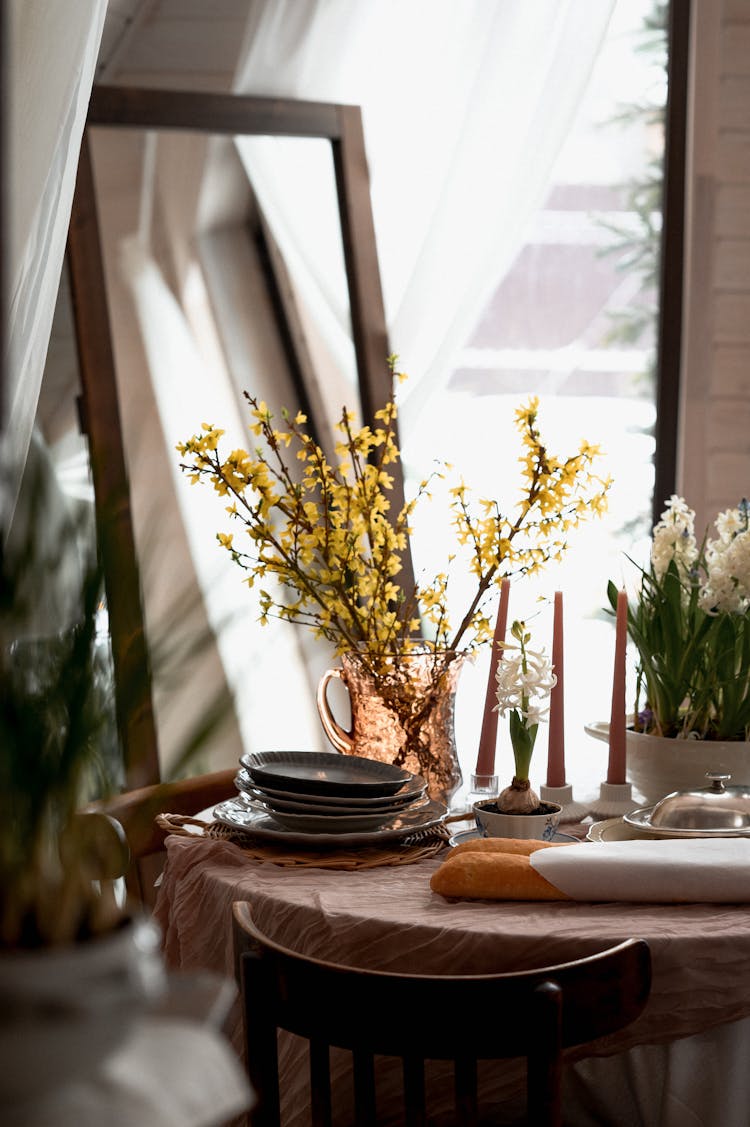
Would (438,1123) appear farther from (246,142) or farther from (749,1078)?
(246,142)

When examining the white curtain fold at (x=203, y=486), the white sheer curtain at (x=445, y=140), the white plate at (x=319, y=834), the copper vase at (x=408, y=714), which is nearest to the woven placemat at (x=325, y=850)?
the white plate at (x=319, y=834)

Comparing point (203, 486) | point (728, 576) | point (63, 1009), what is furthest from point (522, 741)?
point (203, 486)

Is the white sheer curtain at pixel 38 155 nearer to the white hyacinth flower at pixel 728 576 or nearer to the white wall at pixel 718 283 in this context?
the white hyacinth flower at pixel 728 576

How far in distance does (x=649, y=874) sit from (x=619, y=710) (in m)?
0.34

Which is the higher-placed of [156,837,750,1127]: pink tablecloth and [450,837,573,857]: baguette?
[450,837,573,857]: baguette

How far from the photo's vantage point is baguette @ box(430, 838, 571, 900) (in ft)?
3.84

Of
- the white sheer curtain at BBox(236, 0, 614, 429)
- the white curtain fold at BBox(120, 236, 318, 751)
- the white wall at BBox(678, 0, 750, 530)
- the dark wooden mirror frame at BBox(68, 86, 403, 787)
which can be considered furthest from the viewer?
the white wall at BBox(678, 0, 750, 530)

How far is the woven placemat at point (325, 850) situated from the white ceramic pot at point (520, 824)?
0.19 ft

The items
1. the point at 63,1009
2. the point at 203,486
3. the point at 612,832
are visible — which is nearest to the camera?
the point at 63,1009

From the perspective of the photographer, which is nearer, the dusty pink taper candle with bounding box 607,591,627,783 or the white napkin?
the white napkin

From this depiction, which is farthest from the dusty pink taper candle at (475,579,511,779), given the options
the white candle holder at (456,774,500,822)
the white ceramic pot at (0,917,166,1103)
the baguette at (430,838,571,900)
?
the white ceramic pot at (0,917,166,1103)

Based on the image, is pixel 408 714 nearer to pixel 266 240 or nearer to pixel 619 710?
pixel 619 710

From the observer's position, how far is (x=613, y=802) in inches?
59.4

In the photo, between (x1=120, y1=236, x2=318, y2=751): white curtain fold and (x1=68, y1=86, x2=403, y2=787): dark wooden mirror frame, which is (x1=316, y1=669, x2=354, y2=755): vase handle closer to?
(x1=68, y1=86, x2=403, y2=787): dark wooden mirror frame
